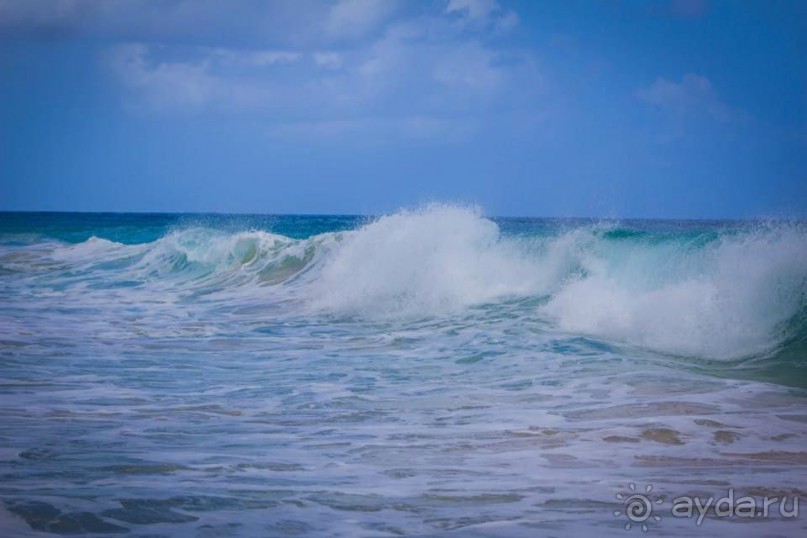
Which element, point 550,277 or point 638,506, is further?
point 550,277

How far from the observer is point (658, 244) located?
53.1 feet

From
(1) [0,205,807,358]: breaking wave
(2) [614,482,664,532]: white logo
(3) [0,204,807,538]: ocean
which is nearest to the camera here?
(2) [614,482,664,532]: white logo

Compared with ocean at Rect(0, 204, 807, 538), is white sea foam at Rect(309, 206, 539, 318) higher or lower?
higher

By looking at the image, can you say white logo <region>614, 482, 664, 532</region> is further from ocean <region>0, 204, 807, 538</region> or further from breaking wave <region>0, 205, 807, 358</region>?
breaking wave <region>0, 205, 807, 358</region>

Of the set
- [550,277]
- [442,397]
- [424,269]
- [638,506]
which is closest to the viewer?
[638,506]

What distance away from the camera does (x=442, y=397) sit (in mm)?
8227

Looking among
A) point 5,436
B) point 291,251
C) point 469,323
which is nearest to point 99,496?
point 5,436

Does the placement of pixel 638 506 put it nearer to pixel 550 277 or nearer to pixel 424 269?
pixel 550 277

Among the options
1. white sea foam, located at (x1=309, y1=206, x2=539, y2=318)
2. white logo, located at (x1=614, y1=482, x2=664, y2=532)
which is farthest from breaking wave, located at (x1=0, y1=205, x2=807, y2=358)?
white logo, located at (x1=614, y1=482, x2=664, y2=532)

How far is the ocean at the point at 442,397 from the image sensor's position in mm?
4879

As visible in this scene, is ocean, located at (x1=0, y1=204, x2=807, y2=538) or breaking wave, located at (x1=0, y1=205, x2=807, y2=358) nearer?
ocean, located at (x1=0, y1=204, x2=807, y2=538)

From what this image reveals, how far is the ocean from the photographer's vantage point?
4.88 metres

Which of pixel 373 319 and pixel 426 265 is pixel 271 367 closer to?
pixel 373 319

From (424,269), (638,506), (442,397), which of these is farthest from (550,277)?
(638,506)
